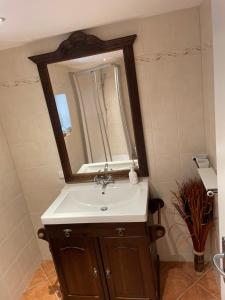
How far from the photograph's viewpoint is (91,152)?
1969 millimetres

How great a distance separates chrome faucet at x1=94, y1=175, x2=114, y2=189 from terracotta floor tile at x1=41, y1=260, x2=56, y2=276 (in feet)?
3.50

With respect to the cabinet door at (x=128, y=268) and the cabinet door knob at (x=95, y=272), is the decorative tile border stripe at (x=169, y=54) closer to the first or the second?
the cabinet door at (x=128, y=268)

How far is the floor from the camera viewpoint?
1.86 metres

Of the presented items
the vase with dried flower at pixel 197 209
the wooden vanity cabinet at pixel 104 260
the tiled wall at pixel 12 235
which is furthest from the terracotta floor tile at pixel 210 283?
the tiled wall at pixel 12 235

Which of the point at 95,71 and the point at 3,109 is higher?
the point at 95,71

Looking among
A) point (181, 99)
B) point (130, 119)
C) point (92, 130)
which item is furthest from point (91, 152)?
point (181, 99)

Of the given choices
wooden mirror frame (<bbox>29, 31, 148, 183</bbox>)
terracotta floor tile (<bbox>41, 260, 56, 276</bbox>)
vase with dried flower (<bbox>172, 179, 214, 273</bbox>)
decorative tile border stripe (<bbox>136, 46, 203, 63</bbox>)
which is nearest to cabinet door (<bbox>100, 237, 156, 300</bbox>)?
vase with dried flower (<bbox>172, 179, 214, 273</bbox>)

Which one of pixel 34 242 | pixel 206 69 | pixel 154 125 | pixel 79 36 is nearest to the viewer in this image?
pixel 206 69

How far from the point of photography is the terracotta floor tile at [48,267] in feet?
7.52

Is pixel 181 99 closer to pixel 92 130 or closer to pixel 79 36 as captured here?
pixel 92 130

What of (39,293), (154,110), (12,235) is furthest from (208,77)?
(39,293)

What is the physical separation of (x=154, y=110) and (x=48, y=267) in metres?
1.85

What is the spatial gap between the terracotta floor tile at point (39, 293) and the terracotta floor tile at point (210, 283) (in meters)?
1.25

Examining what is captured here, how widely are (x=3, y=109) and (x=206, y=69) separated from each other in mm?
1605
